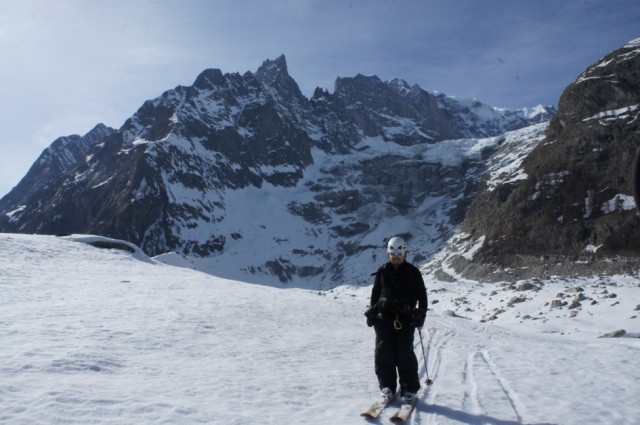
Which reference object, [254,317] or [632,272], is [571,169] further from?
[254,317]

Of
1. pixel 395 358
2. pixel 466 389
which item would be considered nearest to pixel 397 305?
pixel 395 358

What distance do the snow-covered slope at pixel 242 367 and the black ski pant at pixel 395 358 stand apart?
465mm

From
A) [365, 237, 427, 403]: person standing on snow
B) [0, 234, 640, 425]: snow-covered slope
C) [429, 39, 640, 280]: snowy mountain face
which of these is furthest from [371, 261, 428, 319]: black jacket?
[429, 39, 640, 280]: snowy mountain face

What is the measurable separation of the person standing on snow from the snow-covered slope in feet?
1.71

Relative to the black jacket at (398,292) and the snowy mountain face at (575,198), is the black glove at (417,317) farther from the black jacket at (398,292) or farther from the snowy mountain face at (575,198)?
the snowy mountain face at (575,198)

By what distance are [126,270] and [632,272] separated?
68071 millimetres

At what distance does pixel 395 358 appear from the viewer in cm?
888

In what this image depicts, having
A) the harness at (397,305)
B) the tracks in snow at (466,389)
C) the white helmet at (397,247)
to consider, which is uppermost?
the white helmet at (397,247)

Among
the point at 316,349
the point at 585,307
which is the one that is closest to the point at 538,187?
the point at 585,307

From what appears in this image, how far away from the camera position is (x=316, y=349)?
1419 centimetres

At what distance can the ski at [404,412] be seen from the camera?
736 centimetres

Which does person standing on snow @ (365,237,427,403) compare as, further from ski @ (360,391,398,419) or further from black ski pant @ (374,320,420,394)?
ski @ (360,391,398,419)

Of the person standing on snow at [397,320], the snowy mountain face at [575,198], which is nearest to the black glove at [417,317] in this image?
the person standing on snow at [397,320]

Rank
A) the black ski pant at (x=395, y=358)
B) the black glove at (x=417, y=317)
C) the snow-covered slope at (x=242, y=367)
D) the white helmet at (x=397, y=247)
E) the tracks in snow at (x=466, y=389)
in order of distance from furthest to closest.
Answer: the white helmet at (x=397, y=247)
the black glove at (x=417, y=317)
the black ski pant at (x=395, y=358)
the tracks in snow at (x=466, y=389)
the snow-covered slope at (x=242, y=367)
